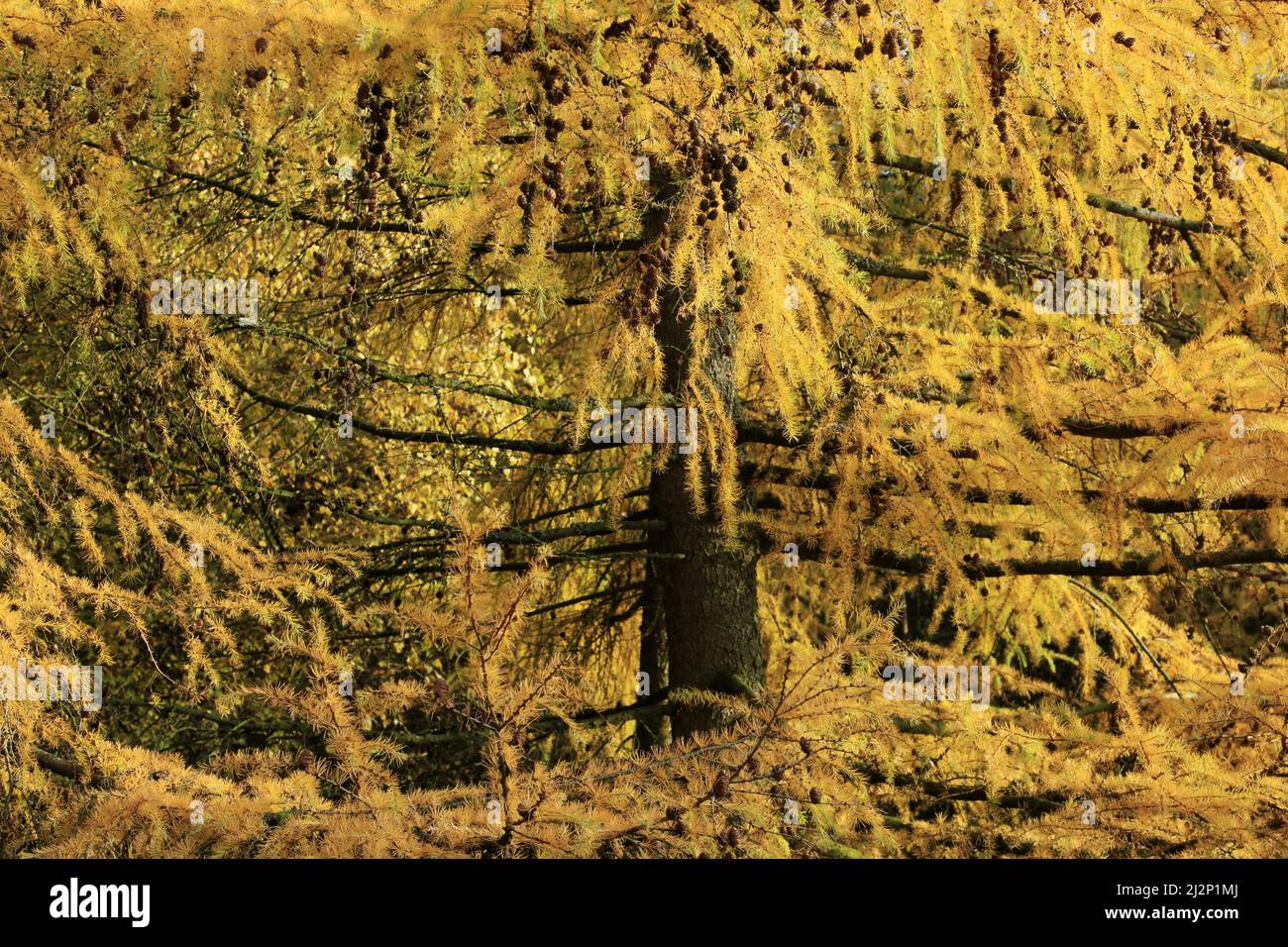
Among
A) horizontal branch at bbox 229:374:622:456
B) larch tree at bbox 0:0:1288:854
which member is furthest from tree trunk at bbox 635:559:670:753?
horizontal branch at bbox 229:374:622:456

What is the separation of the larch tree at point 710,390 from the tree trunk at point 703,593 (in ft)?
0.06

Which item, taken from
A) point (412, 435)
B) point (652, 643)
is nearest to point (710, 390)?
point (412, 435)

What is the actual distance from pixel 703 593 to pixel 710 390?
103cm

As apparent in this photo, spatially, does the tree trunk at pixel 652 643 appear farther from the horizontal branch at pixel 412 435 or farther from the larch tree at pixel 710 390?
the horizontal branch at pixel 412 435

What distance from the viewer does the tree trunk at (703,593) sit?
220 inches

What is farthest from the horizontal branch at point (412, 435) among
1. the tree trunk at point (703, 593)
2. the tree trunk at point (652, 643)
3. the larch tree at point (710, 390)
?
the tree trunk at point (652, 643)

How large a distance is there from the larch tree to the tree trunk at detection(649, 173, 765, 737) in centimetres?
2

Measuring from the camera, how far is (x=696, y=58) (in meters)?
4.31

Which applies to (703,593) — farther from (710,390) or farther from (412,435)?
(412,435)

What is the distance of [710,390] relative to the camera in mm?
4988

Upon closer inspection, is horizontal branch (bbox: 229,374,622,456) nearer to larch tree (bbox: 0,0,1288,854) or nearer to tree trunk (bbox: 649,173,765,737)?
larch tree (bbox: 0,0,1288,854)

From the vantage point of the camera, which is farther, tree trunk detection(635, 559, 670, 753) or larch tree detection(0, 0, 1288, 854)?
tree trunk detection(635, 559, 670, 753)

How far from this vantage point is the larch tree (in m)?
3.50
